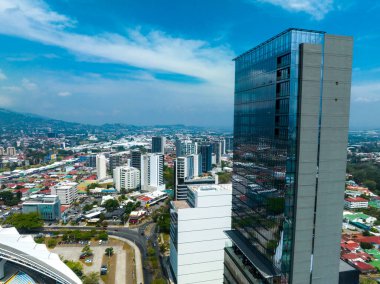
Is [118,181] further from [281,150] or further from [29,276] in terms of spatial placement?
[281,150]

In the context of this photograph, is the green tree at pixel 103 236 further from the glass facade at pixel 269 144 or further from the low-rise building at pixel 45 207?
the glass facade at pixel 269 144

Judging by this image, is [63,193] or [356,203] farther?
[63,193]

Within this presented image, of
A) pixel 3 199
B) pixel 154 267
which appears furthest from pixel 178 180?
pixel 3 199

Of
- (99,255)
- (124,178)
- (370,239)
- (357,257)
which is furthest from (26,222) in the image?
(370,239)

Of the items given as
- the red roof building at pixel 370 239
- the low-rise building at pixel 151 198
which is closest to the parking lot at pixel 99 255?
the low-rise building at pixel 151 198

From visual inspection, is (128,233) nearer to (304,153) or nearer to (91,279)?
(91,279)

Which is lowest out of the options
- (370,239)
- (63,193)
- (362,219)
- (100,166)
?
(370,239)

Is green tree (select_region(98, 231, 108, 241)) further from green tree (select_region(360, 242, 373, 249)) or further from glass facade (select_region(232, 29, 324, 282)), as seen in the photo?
green tree (select_region(360, 242, 373, 249))

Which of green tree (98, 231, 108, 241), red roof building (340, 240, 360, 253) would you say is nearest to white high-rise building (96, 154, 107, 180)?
green tree (98, 231, 108, 241)
